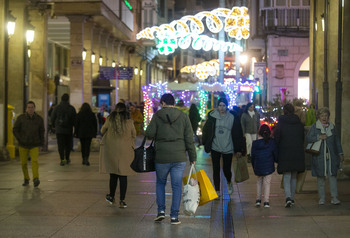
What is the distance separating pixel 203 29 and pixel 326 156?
75.5 feet

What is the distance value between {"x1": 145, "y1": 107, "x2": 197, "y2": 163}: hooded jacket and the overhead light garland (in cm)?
2266

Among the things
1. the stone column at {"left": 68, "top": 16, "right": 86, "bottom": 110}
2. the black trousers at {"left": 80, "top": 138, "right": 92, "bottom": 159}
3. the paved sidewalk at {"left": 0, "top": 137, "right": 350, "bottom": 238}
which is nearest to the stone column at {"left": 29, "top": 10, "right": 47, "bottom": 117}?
the stone column at {"left": 68, "top": 16, "right": 86, "bottom": 110}

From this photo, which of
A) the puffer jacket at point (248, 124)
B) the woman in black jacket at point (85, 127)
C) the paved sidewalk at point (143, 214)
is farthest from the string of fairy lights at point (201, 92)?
the paved sidewalk at point (143, 214)

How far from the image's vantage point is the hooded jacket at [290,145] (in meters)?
10.8

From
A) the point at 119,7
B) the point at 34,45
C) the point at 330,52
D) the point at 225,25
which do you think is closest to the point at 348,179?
the point at 330,52

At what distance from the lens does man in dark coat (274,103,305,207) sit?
10836 mm

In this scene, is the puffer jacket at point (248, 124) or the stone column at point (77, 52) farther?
the stone column at point (77, 52)

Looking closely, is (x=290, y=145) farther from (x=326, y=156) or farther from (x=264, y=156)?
(x=326, y=156)

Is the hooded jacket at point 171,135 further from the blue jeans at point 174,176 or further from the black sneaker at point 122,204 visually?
the black sneaker at point 122,204

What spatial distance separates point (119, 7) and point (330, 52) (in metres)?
20.7

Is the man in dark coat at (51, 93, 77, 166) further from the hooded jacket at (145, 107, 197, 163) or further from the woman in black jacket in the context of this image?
the hooded jacket at (145, 107, 197, 163)

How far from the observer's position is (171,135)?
9.32 meters

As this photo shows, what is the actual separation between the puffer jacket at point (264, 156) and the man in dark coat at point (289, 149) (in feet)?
0.32

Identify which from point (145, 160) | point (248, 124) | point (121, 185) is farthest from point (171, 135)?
point (248, 124)
